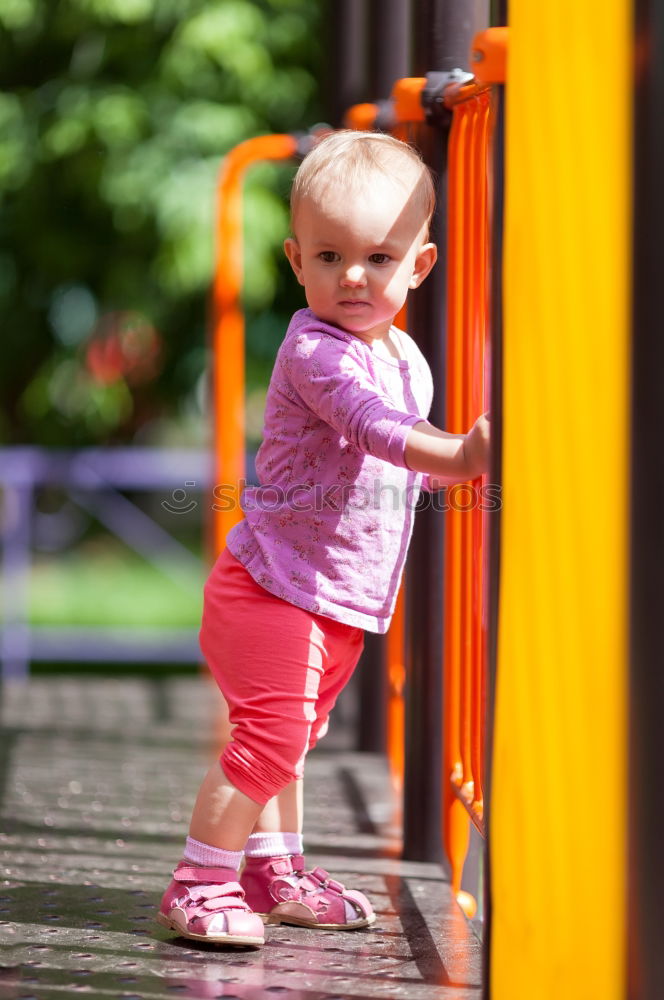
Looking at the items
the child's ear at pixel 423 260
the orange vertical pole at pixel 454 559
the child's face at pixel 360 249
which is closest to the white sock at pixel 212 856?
the orange vertical pole at pixel 454 559

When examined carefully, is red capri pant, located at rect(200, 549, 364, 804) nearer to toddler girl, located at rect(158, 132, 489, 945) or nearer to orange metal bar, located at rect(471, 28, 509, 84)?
toddler girl, located at rect(158, 132, 489, 945)

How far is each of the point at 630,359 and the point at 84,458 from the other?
634cm

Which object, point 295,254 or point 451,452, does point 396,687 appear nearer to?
point 295,254

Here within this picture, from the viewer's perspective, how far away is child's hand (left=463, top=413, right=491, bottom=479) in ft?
6.50

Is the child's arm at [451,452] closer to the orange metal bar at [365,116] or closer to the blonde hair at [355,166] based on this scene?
the blonde hair at [355,166]

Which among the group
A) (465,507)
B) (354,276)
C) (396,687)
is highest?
(354,276)

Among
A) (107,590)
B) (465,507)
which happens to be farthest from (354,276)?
(107,590)

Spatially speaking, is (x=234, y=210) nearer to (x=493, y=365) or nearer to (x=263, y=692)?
(x=263, y=692)

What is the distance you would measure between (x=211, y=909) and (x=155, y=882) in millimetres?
472

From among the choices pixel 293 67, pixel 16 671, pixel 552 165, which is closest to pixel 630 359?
pixel 552 165

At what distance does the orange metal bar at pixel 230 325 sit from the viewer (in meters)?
4.09

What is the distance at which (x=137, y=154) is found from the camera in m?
8.20

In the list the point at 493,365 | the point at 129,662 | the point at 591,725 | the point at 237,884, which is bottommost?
the point at 129,662

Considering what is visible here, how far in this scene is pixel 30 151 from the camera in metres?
8.54
